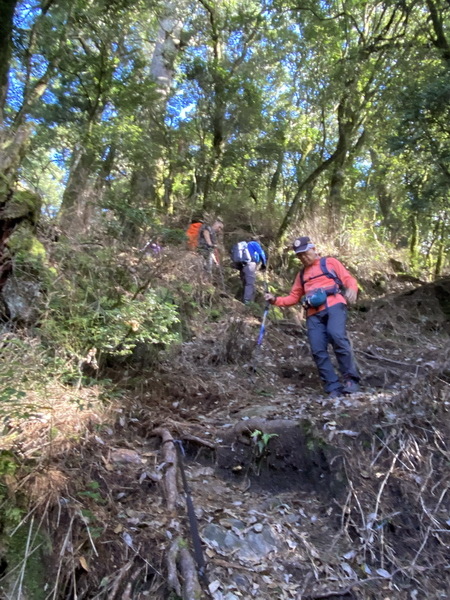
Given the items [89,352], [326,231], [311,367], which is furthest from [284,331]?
[89,352]

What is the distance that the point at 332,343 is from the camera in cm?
544

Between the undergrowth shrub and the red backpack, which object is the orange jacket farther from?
the red backpack

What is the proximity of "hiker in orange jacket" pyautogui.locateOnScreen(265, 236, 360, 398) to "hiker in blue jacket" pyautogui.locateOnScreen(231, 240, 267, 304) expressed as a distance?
3596 mm

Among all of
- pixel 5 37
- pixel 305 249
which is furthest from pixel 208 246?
pixel 5 37

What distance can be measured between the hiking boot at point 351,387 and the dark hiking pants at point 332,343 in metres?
0.05

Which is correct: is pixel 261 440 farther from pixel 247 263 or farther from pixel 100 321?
pixel 247 263

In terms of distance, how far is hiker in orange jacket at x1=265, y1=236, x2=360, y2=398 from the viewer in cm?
534

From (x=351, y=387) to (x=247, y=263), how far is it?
4694 millimetres

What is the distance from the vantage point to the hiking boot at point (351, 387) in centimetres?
520

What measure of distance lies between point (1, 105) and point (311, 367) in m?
5.36

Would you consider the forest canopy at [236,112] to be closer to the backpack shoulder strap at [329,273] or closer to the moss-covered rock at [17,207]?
the moss-covered rock at [17,207]

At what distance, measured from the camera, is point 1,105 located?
510 centimetres

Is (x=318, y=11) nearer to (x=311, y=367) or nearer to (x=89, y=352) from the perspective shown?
(x=311, y=367)

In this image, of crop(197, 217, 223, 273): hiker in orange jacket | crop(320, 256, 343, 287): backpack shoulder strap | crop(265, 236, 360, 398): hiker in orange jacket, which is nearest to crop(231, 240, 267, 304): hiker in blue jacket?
crop(197, 217, 223, 273): hiker in orange jacket
